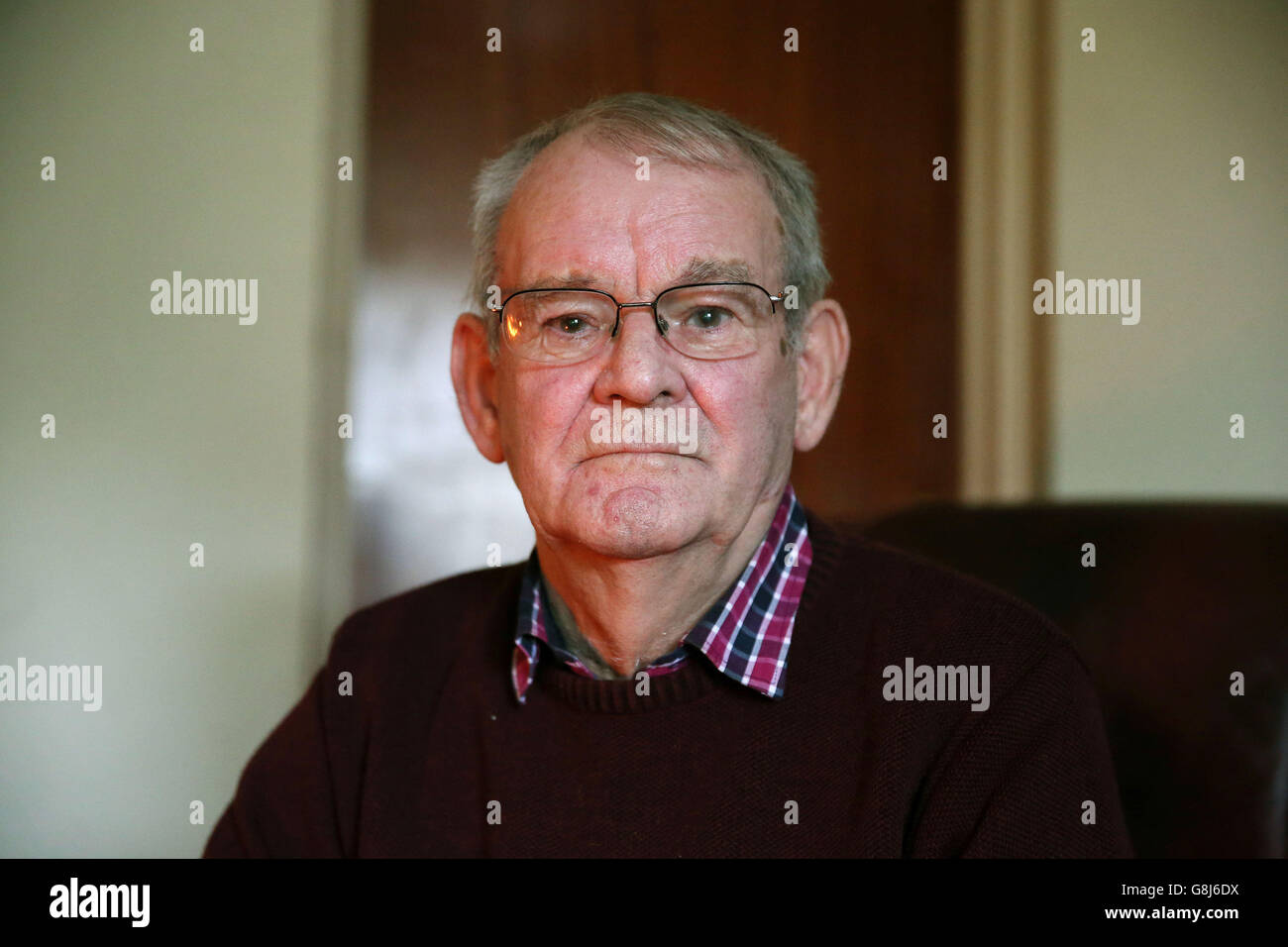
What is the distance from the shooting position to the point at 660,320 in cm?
105

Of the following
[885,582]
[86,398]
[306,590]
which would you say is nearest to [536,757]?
[885,582]

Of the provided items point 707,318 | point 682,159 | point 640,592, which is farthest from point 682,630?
point 682,159

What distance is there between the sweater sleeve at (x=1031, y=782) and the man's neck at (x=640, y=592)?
283 millimetres

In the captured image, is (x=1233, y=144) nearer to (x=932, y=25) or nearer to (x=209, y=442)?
(x=932, y=25)

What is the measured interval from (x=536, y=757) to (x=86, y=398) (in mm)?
1463

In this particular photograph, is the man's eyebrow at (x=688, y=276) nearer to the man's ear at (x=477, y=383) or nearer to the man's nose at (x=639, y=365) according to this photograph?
the man's nose at (x=639, y=365)

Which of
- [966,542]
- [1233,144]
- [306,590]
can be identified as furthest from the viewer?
[306,590]

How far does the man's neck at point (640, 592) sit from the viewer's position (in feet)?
3.62

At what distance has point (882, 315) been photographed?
2.32 m

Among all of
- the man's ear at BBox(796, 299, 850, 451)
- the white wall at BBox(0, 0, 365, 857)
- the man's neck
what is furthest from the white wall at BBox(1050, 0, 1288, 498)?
the white wall at BBox(0, 0, 365, 857)

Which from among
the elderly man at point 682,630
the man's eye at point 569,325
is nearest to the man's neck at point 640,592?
the elderly man at point 682,630

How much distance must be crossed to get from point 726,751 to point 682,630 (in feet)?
0.46

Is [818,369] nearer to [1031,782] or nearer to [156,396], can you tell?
[1031,782]

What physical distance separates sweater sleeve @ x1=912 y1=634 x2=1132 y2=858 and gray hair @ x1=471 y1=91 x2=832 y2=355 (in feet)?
1.41
